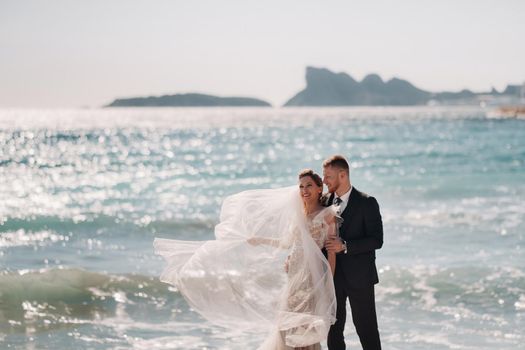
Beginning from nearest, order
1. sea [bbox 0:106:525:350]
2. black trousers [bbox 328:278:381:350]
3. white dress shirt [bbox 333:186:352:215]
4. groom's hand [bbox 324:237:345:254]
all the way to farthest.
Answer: groom's hand [bbox 324:237:345:254], white dress shirt [bbox 333:186:352:215], black trousers [bbox 328:278:381:350], sea [bbox 0:106:525:350]

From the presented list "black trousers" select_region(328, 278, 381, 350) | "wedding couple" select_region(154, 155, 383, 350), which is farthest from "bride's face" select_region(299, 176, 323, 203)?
"black trousers" select_region(328, 278, 381, 350)

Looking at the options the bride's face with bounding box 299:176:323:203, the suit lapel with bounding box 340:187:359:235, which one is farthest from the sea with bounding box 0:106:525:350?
the bride's face with bounding box 299:176:323:203

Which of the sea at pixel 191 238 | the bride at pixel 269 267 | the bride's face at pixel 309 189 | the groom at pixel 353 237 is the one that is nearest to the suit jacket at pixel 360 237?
the groom at pixel 353 237

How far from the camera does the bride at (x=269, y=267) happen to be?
6109mm

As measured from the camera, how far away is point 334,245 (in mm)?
6070

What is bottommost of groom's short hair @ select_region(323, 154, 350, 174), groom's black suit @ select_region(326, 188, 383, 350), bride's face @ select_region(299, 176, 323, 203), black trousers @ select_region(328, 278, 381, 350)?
black trousers @ select_region(328, 278, 381, 350)

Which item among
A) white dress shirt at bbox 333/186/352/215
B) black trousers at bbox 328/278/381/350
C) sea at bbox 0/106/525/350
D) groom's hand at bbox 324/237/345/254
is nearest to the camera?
groom's hand at bbox 324/237/345/254

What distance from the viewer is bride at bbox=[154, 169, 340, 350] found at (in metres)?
6.11

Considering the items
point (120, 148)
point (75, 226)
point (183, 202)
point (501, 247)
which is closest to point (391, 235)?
point (501, 247)

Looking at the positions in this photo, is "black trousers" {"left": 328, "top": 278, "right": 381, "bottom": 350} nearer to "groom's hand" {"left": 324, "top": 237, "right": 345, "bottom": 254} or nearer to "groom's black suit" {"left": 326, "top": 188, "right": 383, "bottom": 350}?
"groom's black suit" {"left": 326, "top": 188, "right": 383, "bottom": 350}

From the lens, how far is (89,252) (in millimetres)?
16141

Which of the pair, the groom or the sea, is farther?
the sea

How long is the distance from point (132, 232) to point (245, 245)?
42.7 feet

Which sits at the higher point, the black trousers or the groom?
the groom
